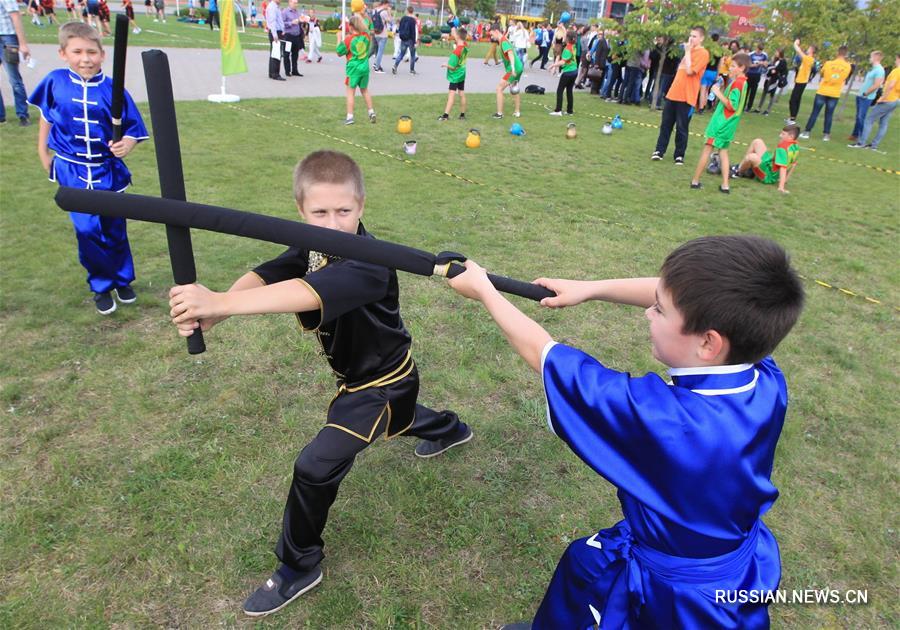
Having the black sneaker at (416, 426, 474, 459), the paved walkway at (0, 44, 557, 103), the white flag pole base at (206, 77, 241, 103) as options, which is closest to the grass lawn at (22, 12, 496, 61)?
the paved walkway at (0, 44, 557, 103)

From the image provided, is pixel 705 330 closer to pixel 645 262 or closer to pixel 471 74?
pixel 645 262

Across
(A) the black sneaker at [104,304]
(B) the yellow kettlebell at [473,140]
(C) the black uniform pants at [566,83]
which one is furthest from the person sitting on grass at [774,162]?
(A) the black sneaker at [104,304]

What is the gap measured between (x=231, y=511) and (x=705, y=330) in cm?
275

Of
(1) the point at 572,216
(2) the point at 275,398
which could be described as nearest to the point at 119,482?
(2) the point at 275,398

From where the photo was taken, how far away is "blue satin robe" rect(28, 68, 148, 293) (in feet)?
15.1

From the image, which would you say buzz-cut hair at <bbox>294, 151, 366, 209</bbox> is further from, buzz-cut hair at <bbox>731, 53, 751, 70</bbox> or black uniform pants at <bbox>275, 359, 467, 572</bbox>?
buzz-cut hair at <bbox>731, 53, 751, 70</bbox>

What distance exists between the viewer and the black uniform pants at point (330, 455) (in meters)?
2.54

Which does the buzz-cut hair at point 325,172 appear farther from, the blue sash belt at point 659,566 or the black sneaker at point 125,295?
the black sneaker at point 125,295

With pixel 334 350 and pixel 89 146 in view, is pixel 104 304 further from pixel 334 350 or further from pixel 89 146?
pixel 334 350

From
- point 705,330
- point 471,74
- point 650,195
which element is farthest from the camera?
point 471,74

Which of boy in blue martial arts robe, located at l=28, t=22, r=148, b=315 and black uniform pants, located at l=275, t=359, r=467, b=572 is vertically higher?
boy in blue martial arts robe, located at l=28, t=22, r=148, b=315

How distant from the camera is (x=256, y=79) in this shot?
661 inches

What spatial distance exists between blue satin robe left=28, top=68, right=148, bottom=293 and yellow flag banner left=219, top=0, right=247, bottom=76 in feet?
25.4

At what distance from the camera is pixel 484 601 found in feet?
9.45
